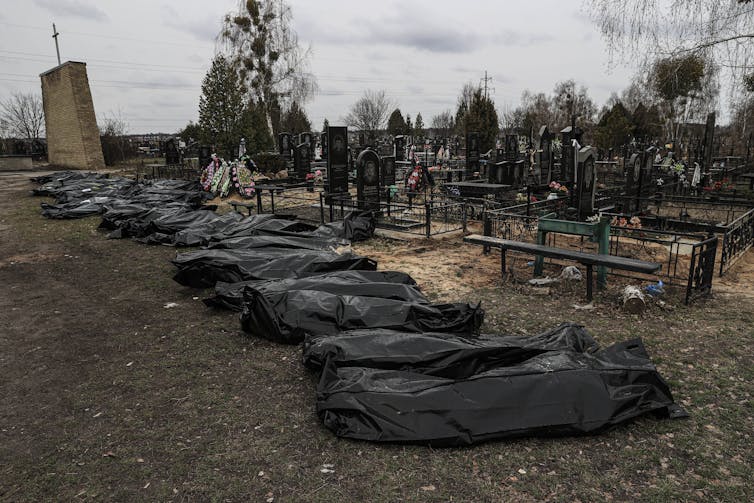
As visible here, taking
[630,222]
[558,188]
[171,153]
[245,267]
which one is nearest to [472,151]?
[558,188]

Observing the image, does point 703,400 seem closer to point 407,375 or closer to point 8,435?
point 407,375

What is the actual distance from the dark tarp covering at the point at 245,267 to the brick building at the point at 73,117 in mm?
29200

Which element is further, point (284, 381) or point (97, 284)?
point (97, 284)

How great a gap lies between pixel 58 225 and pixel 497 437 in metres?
15.6

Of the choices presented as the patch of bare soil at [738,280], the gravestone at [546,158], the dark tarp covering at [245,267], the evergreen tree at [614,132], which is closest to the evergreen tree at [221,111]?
the gravestone at [546,158]

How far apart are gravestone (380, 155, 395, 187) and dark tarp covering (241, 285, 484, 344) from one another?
12.8 meters

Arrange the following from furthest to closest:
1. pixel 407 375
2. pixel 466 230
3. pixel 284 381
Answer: pixel 466 230
pixel 284 381
pixel 407 375

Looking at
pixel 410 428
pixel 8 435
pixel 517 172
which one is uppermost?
pixel 517 172

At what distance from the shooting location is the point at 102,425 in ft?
13.7

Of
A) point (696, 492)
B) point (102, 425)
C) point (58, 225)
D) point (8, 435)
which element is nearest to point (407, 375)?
point (696, 492)

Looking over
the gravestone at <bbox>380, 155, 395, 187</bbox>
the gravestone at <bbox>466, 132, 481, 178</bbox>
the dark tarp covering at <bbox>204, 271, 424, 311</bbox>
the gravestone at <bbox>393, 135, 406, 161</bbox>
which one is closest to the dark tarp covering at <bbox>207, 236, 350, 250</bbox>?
the dark tarp covering at <bbox>204, 271, 424, 311</bbox>

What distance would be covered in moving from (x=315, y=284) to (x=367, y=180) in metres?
8.20

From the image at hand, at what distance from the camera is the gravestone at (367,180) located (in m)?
13.9

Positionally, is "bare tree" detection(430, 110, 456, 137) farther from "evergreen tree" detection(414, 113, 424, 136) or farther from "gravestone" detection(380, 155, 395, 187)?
"gravestone" detection(380, 155, 395, 187)
